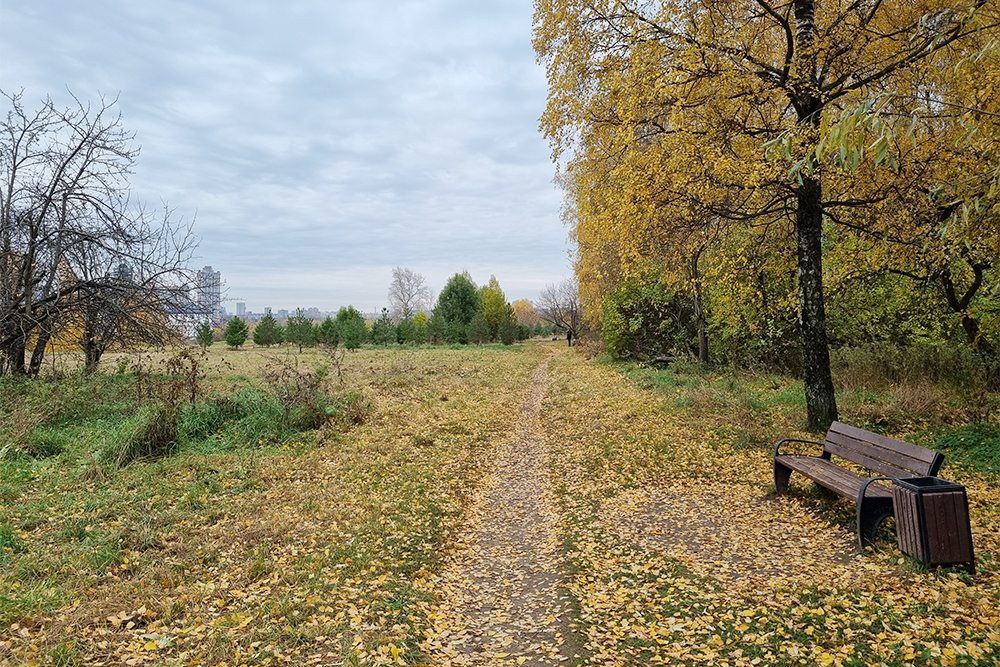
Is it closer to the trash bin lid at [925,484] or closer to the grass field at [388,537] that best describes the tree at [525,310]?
the grass field at [388,537]

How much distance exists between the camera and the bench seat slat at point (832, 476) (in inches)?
200

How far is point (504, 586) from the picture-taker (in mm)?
4852

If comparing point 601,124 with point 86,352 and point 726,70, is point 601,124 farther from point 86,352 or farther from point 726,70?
point 86,352

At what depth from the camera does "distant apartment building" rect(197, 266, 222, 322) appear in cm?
1191

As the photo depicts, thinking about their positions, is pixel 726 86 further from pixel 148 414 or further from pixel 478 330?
pixel 478 330

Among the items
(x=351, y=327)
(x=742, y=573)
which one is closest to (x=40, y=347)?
(x=742, y=573)

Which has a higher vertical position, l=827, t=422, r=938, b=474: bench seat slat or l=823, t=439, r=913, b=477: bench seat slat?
l=827, t=422, r=938, b=474: bench seat slat

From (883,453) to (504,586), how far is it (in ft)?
14.0

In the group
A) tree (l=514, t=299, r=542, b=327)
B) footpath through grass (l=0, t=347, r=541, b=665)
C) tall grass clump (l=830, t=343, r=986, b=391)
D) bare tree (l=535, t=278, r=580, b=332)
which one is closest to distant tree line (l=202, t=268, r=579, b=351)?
bare tree (l=535, t=278, r=580, b=332)

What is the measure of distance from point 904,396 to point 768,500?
5.10 meters

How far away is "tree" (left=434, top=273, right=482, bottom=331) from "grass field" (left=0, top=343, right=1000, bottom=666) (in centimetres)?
3953

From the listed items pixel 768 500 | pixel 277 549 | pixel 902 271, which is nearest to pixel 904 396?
pixel 902 271

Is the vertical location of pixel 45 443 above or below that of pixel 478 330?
below

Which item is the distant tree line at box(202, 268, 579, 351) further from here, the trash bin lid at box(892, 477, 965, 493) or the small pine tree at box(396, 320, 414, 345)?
the trash bin lid at box(892, 477, 965, 493)
